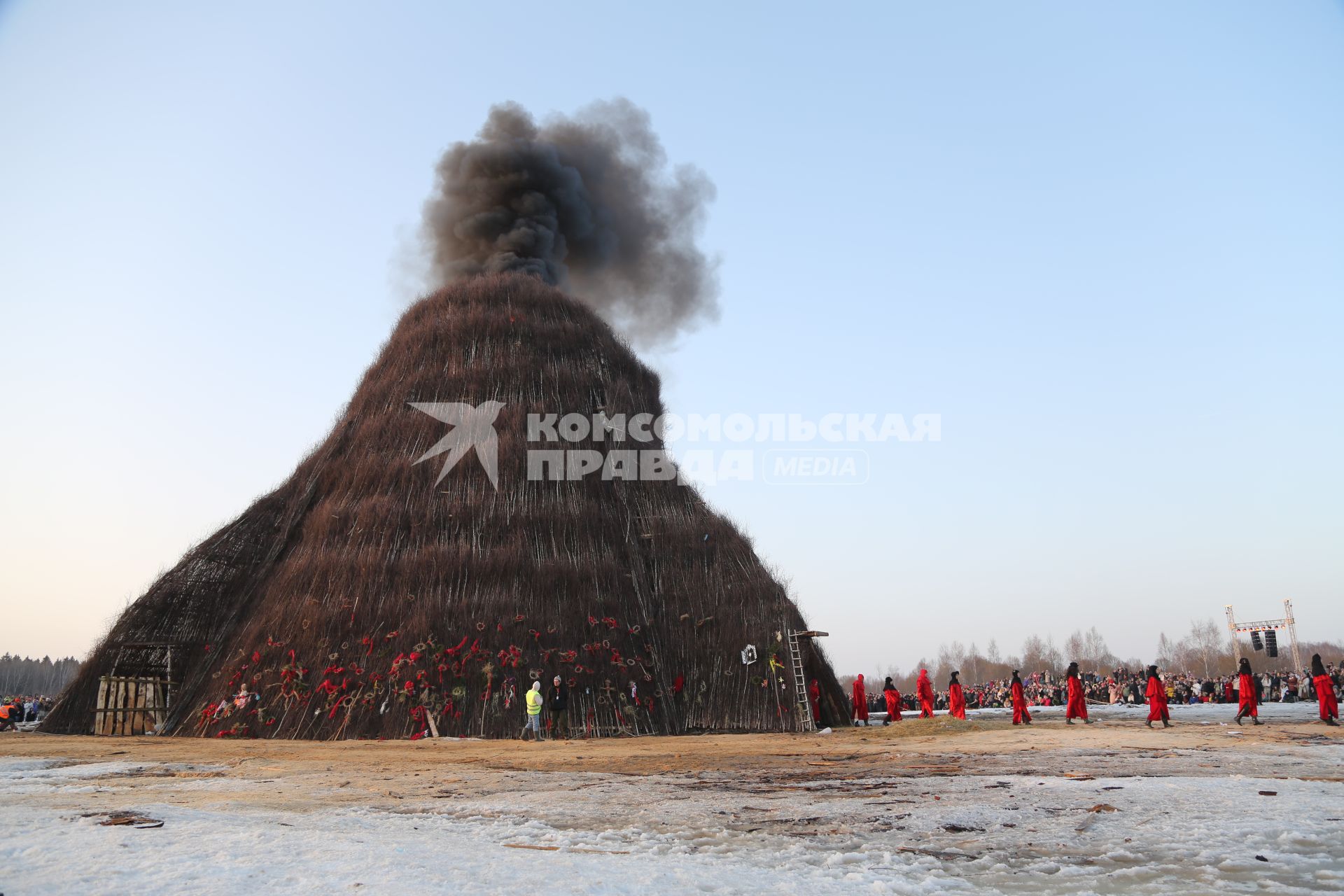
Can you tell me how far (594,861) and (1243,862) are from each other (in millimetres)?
3833

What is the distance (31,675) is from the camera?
400ft

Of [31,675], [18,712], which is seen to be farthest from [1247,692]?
[31,675]

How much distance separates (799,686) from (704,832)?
15195mm

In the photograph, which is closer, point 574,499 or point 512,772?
point 512,772

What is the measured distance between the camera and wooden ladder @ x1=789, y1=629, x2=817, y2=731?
66.9 ft

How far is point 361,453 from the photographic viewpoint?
2512cm

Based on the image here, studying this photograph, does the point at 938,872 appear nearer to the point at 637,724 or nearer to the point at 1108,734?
the point at 1108,734

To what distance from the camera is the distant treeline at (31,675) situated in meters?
114

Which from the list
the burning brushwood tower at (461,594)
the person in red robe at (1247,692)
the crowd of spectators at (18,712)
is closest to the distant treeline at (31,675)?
the crowd of spectators at (18,712)

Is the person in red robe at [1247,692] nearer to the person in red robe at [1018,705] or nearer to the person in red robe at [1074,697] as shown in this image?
the person in red robe at [1074,697]

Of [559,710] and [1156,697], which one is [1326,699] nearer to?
[1156,697]

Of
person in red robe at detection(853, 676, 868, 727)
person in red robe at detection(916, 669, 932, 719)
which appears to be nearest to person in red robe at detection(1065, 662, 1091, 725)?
person in red robe at detection(916, 669, 932, 719)

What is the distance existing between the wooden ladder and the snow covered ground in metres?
10.1

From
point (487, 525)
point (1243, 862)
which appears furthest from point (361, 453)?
point (1243, 862)
